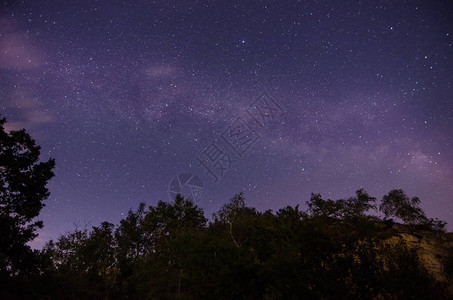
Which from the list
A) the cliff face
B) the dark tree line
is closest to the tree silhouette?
the dark tree line

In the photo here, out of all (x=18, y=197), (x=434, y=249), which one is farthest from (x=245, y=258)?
(x=18, y=197)

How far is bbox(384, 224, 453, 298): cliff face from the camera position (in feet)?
57.5

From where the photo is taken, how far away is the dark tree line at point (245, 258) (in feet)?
41.3

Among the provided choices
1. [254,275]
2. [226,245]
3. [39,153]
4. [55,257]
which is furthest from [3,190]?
[254,275]

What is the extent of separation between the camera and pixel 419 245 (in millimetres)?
19516

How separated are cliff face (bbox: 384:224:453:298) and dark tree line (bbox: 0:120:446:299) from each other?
1.56 meters

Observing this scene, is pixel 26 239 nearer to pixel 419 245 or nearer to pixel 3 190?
pixel 3 190

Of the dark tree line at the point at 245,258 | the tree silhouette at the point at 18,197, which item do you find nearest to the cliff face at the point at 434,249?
the dark tree line at the point at 245,258

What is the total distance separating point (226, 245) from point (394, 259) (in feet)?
35.4

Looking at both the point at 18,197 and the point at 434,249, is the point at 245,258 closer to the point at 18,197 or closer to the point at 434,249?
the point at 434,249

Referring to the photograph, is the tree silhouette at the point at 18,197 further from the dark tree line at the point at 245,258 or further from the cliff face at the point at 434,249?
the cliff face at the point at 434,249

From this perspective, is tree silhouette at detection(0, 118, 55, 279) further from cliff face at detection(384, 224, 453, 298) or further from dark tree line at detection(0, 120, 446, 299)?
cliff face at detection(384, 224, 453, 298)

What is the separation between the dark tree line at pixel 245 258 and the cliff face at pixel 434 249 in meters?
1.56

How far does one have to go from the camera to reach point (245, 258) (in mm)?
13945
